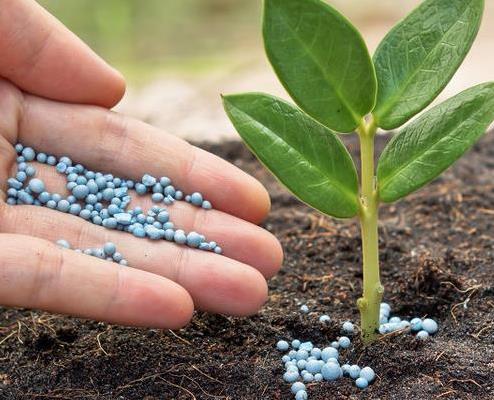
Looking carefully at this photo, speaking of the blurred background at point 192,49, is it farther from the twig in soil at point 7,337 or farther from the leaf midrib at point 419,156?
the leaf midrib at point 419,156

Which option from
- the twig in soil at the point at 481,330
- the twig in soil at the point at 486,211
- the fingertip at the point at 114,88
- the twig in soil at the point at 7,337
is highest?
the fingertip at the point at 114,88

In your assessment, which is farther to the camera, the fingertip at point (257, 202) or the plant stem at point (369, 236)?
the fingertip at point (257, 202)

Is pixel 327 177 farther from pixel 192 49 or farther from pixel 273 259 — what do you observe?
pixel 192 49

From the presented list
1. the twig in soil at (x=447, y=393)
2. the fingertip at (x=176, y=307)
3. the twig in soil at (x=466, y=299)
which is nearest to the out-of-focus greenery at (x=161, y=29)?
the twig in soil at (x=466, y=299)

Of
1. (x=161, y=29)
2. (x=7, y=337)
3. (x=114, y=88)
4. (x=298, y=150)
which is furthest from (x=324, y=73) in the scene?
(x=161, y=29)

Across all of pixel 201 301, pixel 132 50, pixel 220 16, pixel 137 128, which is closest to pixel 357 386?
pixel 201 301

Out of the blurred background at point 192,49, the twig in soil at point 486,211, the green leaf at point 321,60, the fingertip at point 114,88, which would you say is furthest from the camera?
the blurred background at point 192,49

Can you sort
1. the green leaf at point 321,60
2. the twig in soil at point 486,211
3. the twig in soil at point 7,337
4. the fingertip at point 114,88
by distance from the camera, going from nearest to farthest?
the green leaf at point 321,60
the twig in soil at point 7,337
the fingertip at point 114,88
the twig in soil at point 486,211

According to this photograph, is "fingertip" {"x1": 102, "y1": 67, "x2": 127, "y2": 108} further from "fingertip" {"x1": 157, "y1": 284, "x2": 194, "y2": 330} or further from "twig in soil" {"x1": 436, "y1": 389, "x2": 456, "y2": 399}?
"twig in soil" {"x1": 436, "y1": 389, "x2": 456, "y2": 399}
